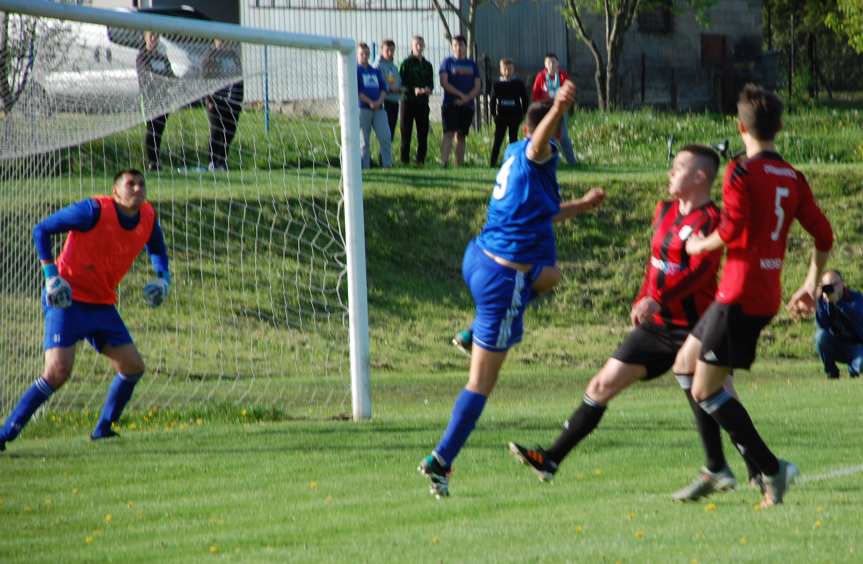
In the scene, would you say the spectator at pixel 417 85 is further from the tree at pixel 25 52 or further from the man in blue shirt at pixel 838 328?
the tree at pixel 25 52

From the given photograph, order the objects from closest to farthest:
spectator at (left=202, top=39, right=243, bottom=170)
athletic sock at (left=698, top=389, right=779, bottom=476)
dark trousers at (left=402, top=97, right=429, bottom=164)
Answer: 1. athletic sock at (left=698, top=389, right=779, bottom=476)
2. spectator at (left=202, top=39, right=243, bottom=170)
3. dark trousers at (left=402, top=97, right=429, bottom=164)

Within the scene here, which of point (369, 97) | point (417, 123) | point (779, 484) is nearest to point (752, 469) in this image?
point (779, 484)

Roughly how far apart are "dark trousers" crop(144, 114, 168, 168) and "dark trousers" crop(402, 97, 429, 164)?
7.57 m

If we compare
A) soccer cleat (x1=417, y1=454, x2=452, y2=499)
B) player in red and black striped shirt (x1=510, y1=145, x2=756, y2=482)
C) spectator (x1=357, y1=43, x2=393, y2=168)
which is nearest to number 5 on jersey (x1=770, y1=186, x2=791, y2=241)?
player in red and black striped shirt (x1=510, y1=145, x2=756, y2=482)

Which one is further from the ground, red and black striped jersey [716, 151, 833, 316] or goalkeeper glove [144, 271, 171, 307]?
red and black striped jersey [716, 151, 833, 316]

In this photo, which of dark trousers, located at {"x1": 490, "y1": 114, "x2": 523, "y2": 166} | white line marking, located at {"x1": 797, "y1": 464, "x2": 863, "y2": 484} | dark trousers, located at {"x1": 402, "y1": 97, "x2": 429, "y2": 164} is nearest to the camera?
white line marking, located at {"x1": 797, "y1": 464, "x2": 863, "y2": 484}

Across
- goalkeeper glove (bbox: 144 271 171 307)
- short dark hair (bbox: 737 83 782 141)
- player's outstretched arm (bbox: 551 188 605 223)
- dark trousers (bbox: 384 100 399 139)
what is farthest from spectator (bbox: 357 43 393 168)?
short dark hair (bbox: 737 83 782 141)

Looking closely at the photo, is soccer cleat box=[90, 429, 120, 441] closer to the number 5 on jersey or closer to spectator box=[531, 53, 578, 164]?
the number 5 on jersey

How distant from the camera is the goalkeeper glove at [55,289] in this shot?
10.4 metres

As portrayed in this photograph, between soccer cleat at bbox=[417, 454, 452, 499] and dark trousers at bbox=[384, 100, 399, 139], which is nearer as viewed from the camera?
soccer cleat at bbox=[417, 454, 452, 499]

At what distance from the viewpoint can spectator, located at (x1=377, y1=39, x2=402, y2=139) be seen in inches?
911

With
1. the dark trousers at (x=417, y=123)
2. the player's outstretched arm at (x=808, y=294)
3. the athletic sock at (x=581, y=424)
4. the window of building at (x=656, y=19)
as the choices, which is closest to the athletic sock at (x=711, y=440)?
the athletic sock at (x=581, y=424)

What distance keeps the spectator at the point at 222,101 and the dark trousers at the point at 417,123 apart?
6.98 metres

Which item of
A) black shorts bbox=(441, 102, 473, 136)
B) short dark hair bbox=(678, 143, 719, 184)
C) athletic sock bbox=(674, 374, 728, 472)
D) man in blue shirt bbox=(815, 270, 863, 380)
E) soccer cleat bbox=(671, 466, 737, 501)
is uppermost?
short dark hair bbox=(678, 143, 719, 184)
